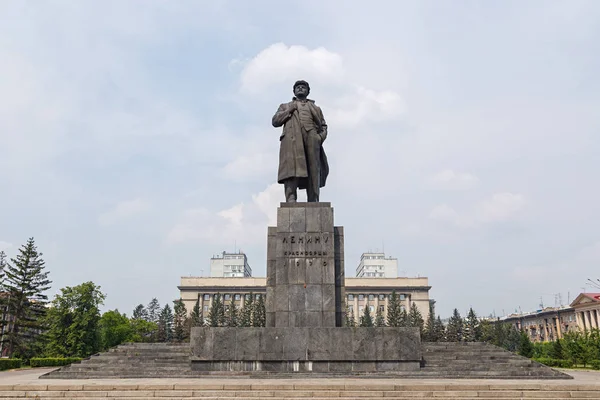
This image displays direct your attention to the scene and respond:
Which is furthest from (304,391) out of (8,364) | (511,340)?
(511,340)

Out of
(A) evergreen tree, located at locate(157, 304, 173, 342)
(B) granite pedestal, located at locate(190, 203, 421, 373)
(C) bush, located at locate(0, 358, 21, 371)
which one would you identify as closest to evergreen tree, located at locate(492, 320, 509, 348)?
(A) evergreen tree, located at locate(157, 304, 173, 342)

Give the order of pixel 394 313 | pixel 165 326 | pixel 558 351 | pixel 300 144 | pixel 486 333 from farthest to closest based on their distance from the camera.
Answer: pixel 165 326
pixel 394 313
pixel 486 333
pixel 558 351
pixel 300 144

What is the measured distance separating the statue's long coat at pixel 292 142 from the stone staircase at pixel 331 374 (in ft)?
18.3

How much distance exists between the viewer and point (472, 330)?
213 feet

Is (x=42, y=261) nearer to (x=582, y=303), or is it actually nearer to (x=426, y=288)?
(x=426, y=288)

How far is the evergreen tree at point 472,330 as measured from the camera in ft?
210

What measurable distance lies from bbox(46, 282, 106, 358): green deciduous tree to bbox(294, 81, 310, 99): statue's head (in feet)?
108

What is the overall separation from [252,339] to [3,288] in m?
35.4

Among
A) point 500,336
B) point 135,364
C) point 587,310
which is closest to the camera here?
point 135,364

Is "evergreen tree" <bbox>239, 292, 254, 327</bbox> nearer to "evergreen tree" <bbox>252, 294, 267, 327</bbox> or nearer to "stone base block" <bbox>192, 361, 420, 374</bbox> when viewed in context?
"evergreen tree" <bbox>252, 294, 267, 327</bbox>

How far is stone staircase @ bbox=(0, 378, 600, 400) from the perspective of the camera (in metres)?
8.04

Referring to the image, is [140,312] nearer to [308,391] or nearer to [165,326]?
[165,326]

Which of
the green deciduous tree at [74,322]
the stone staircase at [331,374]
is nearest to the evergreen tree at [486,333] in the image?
the green deciduous tree at [74,322]

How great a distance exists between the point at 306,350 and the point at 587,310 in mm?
76216
